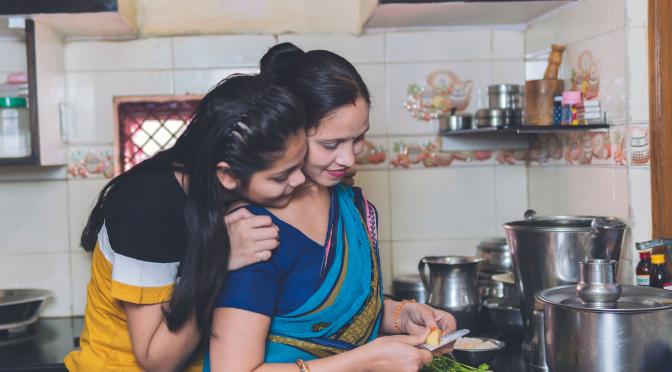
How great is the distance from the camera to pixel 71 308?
272 cm

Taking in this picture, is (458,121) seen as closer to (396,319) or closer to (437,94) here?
(437,94)

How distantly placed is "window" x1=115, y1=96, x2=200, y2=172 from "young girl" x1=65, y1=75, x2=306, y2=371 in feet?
4.07

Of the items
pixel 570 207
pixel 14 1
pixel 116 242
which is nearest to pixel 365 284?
pixel 116 242

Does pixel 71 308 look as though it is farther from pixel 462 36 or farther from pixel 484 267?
pixel 462 36

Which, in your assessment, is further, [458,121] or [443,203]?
[443,203]

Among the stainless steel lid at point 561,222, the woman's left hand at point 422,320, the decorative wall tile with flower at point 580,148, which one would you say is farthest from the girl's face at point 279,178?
the decorative wall tile with flower at point 580,148

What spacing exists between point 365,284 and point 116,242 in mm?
487

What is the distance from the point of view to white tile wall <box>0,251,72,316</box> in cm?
269

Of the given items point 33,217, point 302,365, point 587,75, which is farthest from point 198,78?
point 302,365

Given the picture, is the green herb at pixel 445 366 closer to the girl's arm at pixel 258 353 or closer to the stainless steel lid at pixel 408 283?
the girl's arm at pixel 258 353

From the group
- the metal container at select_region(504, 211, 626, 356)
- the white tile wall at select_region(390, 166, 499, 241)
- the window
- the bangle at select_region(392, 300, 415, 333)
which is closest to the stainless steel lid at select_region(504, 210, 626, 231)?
the metal container at select_region(504, 211, 626, 356)

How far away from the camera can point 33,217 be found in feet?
Answer: 8.82

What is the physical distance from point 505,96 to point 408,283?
0.70 meters

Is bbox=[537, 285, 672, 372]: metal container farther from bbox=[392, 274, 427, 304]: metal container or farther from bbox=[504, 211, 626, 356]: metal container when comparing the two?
bbox=[392, 274, 427, 304]: metal container
